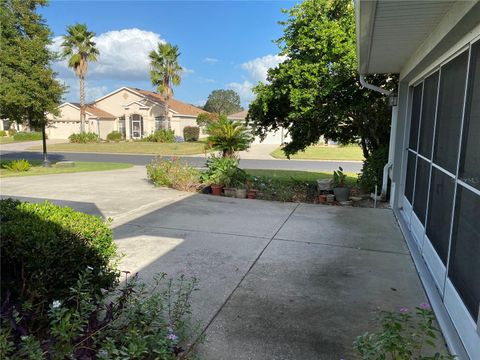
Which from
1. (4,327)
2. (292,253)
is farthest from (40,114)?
(4,327)

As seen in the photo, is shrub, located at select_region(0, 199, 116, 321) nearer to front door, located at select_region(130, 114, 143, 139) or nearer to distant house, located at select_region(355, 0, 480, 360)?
distant house, located at select_region(355, 0, 480, 360)

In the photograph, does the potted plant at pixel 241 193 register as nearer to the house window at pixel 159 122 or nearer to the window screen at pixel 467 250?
the window screen at pixel 467 250

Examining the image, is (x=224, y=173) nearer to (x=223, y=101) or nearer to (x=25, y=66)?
(x=25, y=66)

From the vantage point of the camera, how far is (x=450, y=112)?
367 centimetres

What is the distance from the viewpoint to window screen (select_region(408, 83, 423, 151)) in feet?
19.2

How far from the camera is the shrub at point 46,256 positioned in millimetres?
2539

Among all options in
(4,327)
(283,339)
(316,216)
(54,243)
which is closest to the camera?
(4,327)

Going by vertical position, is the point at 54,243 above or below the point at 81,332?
above

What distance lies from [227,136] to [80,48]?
28092mm

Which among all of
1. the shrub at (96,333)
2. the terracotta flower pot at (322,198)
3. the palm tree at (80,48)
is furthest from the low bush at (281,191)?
the palm tree at (80,48)

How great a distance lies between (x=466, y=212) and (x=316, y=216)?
3995mm

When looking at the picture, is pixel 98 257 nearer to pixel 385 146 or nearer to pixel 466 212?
pixel 466 212

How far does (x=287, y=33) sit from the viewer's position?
390 inches

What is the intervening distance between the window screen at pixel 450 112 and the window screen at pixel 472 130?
233 millimetres
